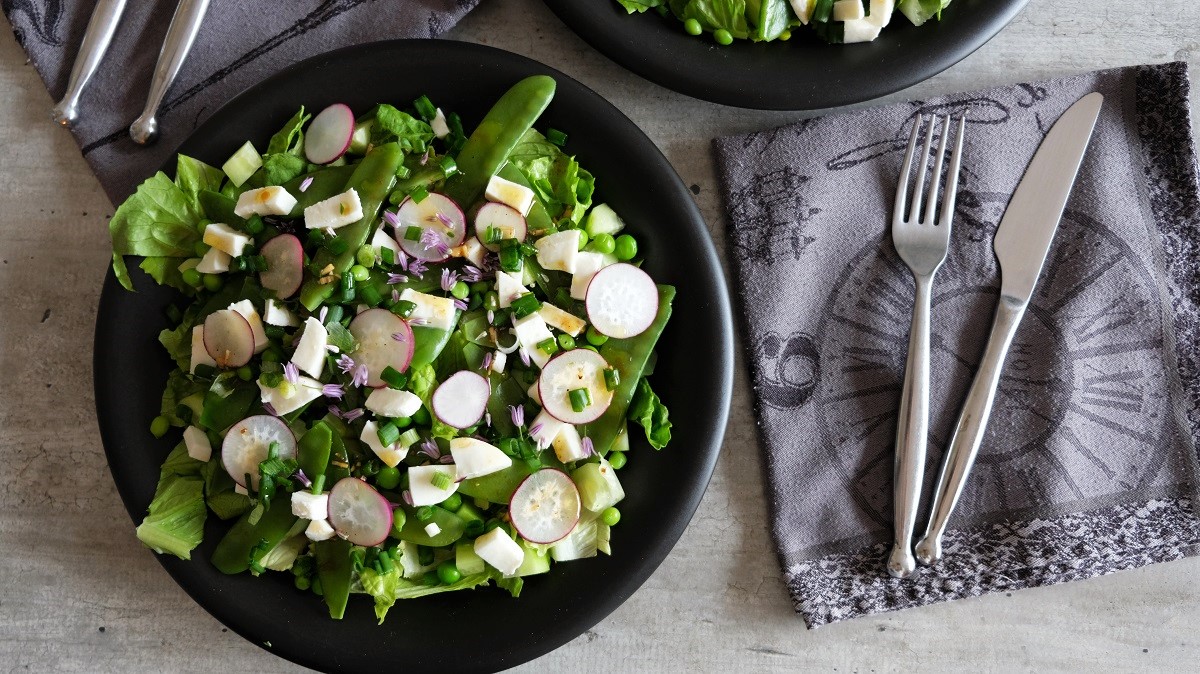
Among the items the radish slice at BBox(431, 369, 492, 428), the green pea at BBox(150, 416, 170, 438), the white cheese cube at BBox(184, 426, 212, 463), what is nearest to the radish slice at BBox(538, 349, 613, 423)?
the radish slice at BBox(431, 369, 492, 428)

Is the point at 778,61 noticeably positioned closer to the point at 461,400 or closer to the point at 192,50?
the point at 461,400

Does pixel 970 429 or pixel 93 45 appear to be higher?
pixel 970 429

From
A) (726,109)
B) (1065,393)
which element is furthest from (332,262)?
(1065,393)

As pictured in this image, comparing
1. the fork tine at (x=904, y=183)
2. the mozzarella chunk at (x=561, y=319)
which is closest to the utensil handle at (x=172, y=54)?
the mozzarella chunk at (x=561, y=319)

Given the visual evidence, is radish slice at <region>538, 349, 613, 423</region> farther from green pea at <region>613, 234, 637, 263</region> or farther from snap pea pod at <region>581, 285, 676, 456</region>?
green pea at <region>613, 234, 637, 263</region>

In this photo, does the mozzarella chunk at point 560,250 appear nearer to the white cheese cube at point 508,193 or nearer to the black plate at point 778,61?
the white cheese cube at point 508,193

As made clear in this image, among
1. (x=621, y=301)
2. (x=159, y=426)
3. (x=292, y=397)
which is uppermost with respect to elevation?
(x=621, y=301)

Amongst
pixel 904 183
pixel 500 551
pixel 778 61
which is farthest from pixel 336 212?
pixel 904 183
